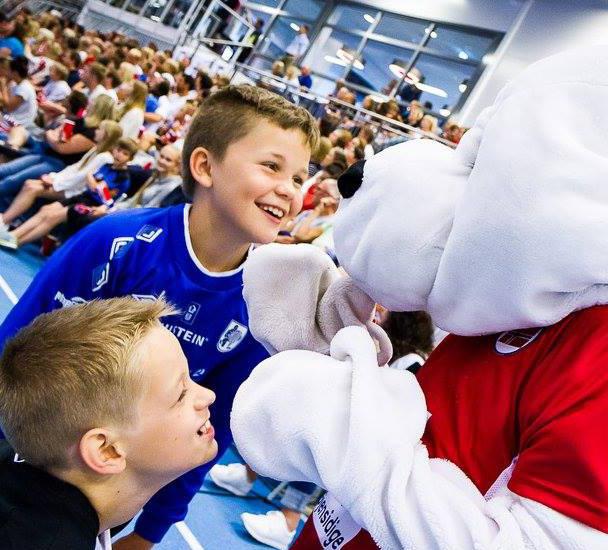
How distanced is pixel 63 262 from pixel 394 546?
48.2 inches

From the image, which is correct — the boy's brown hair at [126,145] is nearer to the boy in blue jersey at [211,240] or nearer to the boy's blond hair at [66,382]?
the boy in blue jersey at [211,240]

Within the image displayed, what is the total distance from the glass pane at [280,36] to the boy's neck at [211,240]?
48.9 feet

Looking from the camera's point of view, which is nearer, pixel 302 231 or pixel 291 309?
pixel 291 309

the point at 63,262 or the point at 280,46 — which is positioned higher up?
the point at 280,46

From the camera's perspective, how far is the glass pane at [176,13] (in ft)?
47.4

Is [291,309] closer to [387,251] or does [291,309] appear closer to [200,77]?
[387,251]

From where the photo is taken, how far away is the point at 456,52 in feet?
39.7

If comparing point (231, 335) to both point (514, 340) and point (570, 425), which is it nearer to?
point (514, 340)

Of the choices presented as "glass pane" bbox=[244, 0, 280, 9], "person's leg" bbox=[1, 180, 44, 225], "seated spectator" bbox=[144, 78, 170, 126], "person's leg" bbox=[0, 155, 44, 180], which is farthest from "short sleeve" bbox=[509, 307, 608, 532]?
"glass pane" bbox=[244, 0, 280, 9]

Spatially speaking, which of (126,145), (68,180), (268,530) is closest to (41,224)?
(68,180)

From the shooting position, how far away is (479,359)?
82 centimetres

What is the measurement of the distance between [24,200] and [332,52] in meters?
10.8

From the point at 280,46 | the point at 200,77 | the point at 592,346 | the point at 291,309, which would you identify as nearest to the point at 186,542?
the point at 291,309

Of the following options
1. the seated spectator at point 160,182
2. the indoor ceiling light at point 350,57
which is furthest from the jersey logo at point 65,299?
the indoor ceiling light at point 350,57
